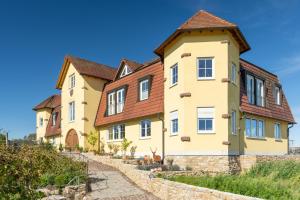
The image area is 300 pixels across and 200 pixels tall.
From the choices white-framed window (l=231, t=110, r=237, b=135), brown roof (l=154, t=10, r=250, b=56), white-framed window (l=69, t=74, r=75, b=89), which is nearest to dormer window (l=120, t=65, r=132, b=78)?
white-framed window (l=69, t=74, r=75, b=89)

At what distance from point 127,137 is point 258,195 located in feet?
56.7

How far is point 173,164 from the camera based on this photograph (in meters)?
20.5

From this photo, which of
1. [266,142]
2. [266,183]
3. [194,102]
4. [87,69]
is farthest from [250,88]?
[87,69]

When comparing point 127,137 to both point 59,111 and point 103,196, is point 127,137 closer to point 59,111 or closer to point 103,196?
point 103,196

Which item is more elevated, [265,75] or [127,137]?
[265,75]

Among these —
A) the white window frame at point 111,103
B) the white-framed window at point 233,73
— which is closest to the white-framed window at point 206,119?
the white-framed window at point 233,73

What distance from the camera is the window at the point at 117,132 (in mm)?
28422

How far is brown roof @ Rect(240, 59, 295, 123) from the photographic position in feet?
77.8

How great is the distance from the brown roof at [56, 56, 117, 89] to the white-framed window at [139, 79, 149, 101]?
800 cm

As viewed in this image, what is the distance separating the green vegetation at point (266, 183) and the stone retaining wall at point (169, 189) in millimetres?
937

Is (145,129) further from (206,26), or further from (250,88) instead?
(206,26)

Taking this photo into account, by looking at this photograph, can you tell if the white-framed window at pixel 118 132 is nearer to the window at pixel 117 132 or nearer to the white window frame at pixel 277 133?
the window at pixel 117 132

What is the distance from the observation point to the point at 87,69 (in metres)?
33.1

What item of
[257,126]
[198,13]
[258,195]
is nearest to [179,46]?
[198,13]
